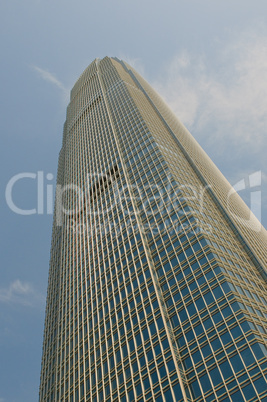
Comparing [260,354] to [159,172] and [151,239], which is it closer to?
[151,239]

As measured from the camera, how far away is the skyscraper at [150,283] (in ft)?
184

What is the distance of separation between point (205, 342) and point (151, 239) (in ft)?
89.8

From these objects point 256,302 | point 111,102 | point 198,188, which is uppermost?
point 111,102

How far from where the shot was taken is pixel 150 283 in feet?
240

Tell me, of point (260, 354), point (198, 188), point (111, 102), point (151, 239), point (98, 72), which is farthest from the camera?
point (98, 72)

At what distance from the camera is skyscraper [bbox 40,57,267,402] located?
184ft

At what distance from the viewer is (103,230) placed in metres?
96.9

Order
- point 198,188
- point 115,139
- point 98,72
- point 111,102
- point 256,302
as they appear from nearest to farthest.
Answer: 1. point 256,302
2. point 198,188
3. point 115,139
4. point 111,102
5. point 98,72

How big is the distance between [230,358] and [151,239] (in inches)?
1256

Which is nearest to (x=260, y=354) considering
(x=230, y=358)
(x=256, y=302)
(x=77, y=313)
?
(x=230, y=358)

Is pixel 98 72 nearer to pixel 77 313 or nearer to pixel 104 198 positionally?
pixel 104 198

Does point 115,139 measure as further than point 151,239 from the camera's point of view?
Yes

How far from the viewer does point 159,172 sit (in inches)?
3669

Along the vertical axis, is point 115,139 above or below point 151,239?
above
